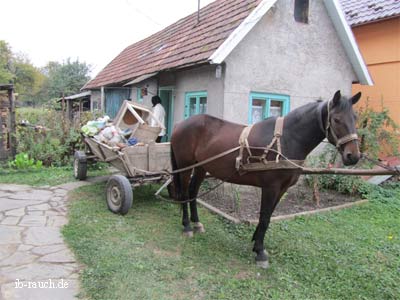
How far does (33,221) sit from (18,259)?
1462mm

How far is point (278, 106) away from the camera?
809cm

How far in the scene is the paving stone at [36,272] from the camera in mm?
3498

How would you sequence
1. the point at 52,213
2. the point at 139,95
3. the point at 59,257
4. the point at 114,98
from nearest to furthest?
1. the point at 59,257
2. the point at 52,213
3. the point at 139,95
4. the point at 114,98

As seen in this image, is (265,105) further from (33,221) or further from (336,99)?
(33,221)

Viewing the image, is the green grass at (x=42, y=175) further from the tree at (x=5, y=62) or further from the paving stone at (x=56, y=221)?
the tree at (x=5, y=62)

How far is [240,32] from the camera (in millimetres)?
6859

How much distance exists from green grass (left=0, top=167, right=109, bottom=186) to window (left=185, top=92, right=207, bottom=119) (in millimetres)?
2909

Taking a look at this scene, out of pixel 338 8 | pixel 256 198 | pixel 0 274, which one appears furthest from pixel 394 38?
pixel 0 274

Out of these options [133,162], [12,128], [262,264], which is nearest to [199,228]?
[262,264]

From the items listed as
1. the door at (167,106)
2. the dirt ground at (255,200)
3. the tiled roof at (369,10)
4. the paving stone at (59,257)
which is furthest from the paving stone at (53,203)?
the tiled roof at (369,10)

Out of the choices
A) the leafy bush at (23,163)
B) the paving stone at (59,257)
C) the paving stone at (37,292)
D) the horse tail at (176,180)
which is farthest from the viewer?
the leafy bush at (23,163)

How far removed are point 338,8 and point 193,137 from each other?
5467mm

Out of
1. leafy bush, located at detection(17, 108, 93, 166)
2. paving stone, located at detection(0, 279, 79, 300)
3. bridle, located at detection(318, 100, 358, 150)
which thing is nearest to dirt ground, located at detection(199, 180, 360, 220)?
bridle, located at detection(318, 100, 358, 150)

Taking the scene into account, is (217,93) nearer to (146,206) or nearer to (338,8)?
(146,206)
